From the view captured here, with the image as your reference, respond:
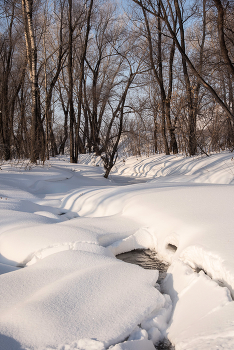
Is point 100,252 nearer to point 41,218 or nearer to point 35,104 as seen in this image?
point 41,218

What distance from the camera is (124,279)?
1888mm

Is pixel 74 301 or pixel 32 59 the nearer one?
pixel 74 301

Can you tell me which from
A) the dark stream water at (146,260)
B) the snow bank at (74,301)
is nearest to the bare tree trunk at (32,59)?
the dark stream water at (146,260)

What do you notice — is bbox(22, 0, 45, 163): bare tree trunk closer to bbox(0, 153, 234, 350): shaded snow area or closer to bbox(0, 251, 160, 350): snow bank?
bbox(0, 153, 234, 350): shaded snow area

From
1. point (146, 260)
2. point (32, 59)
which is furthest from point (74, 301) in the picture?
point (32, 59)

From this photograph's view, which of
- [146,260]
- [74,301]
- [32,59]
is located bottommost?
[146,260]

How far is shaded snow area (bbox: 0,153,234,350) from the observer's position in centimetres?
144

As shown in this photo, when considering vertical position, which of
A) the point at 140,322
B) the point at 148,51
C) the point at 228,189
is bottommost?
the point at 140,322

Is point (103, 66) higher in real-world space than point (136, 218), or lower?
higher

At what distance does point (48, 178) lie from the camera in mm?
6715

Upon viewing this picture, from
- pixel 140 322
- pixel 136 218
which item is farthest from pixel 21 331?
pixel 136 218

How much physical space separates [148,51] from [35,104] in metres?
5.15

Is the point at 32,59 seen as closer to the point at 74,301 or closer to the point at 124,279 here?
the point at 124,279

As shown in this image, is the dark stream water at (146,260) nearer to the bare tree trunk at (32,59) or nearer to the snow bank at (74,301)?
the snow bank at (74,301)
